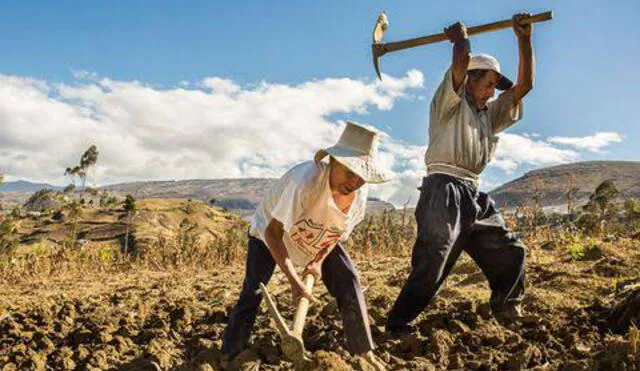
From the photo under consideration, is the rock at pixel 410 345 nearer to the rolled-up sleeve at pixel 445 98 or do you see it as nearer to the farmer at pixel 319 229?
the farmer at pixel 319 229

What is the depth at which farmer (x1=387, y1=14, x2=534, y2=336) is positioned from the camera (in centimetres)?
348

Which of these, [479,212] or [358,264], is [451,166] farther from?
[358,264]

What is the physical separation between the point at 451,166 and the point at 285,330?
134 cm

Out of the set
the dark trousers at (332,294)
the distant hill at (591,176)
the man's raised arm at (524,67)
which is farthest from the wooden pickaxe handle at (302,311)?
the distant hill at (591,176)

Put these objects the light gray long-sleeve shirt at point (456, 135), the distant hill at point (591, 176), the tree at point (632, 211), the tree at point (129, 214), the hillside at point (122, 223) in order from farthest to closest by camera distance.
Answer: the distant hill at point (591, 176) < the hillside at point (122, 223) < the tree at point (632, 211) < the tree at point (129, 214) < the light gray long-sleeve shirt at point (456, 135)

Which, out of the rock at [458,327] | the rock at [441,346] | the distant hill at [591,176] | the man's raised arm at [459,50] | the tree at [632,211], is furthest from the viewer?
the distant hill at [591,176]

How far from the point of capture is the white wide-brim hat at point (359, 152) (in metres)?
2.88

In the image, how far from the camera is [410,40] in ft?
12.6

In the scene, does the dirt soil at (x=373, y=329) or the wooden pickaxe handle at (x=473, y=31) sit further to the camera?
the wooden pickaxe handle at (x=473, y=31)

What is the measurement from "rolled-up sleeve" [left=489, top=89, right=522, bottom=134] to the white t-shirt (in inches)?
41.6

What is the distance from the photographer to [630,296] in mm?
3604

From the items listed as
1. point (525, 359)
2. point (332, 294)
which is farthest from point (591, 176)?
point (332, 294)

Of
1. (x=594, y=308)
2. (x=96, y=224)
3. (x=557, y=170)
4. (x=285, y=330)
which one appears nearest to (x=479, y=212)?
(x=594, y=308)

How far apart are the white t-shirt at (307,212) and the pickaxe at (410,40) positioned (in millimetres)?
1054
